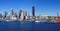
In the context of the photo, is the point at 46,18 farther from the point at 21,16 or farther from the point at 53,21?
the point at 21,16

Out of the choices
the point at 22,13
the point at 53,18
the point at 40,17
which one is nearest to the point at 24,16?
the point at 22,13

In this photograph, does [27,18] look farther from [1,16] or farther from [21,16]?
[1,16]

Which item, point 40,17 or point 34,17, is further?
point 40,17

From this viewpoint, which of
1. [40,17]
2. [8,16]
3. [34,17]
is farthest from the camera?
[8,16]

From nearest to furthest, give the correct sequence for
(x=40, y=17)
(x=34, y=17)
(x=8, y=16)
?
(x=34, y=17) < (x=40, y=17) < (x=8, y=16)

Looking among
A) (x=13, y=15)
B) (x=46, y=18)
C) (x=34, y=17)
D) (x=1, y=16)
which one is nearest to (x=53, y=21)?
(x=46, y=18)

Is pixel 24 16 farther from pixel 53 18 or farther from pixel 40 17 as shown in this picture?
pixel 53 18

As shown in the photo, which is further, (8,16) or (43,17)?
(8,16)
